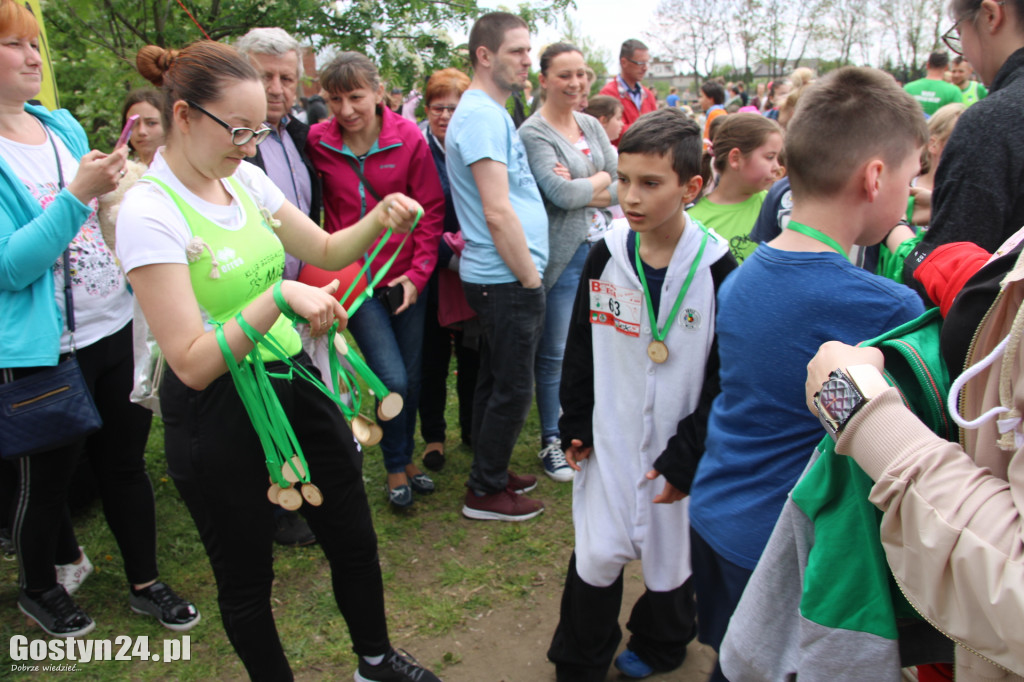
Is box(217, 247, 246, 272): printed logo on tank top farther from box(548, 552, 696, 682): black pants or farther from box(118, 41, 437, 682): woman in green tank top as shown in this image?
box(548, 552, 696, 682): black pants

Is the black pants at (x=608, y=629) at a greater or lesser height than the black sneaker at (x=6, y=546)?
greater

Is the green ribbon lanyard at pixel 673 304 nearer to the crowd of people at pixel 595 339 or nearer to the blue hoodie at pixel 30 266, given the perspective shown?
the crowd of people at pixel 595 339

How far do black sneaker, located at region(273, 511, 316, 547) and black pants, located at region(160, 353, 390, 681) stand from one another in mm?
1193

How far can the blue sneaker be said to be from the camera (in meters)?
2.57

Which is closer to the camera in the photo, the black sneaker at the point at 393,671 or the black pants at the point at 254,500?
the black pants at the point at 254,500

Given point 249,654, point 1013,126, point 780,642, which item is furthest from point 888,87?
point 249,654

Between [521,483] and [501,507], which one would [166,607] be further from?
[521,483]

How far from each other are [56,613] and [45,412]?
91 centimetres

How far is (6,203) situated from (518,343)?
2.03m

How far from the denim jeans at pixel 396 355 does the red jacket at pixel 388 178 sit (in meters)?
0.17

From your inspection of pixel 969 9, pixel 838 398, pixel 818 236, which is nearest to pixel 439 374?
pixel 818 236

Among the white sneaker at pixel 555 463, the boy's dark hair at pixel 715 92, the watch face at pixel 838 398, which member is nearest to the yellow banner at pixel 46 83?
the white sneaker at pixel 555 463

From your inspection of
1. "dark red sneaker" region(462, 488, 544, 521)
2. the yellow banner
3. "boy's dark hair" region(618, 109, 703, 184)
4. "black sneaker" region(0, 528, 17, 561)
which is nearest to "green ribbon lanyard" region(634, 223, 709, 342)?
"boy's dark hair" region(618, 109, 703, 184)

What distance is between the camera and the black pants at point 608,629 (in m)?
2.32
